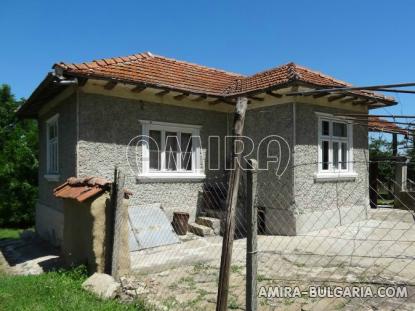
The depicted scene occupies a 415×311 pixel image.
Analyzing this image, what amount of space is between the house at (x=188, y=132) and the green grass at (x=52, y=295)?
3001 millimetres

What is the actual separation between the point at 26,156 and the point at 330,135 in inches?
488

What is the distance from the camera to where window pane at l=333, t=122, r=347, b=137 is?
1059 centimetres

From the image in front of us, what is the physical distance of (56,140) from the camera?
10289 millimetres

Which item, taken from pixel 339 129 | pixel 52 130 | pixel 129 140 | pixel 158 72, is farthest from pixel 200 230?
pixel 52 130

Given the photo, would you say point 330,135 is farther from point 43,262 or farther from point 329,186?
point 43,262

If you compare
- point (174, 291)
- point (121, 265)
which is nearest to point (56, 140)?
point (121, 265)

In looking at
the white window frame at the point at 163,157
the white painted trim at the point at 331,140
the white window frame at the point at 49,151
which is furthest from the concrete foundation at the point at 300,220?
the white window frame at the point at 49,151

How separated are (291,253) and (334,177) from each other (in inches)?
144

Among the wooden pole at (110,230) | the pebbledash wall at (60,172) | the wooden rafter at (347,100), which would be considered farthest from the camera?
the wooden rafter at (347,100)

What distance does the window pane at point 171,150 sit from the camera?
10.0 meters

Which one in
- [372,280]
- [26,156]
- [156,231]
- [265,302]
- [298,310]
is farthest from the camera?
[26,156]

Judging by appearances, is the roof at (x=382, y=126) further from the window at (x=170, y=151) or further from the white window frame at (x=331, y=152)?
the window at (x=170, y=151)

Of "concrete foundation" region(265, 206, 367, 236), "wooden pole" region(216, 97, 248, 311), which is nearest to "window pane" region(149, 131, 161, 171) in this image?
"concrete foundation" region(265, 206, 367, 236)

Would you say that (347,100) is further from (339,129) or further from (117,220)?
(117,220)
